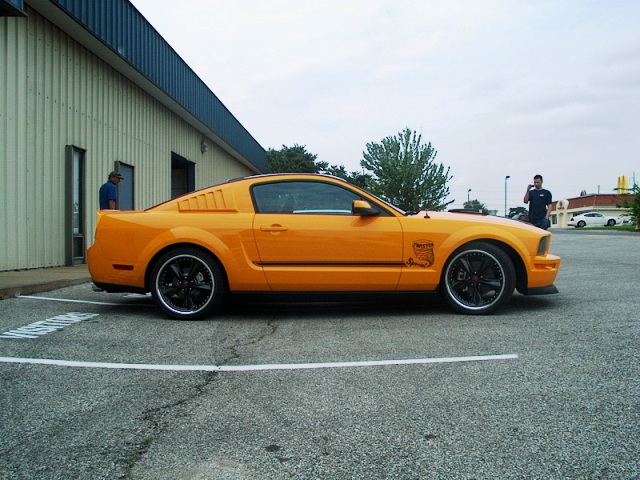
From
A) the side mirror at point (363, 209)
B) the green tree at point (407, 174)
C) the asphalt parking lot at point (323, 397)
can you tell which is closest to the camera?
the asphalt parking lot at point (323, 397)

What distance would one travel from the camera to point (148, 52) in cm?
1295

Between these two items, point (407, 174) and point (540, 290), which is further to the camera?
point (407, 174)

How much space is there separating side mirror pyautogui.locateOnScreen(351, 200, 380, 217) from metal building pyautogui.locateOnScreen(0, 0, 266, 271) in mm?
5219

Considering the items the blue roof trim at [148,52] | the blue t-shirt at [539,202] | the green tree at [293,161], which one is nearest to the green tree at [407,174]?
the green tree at [293,161]

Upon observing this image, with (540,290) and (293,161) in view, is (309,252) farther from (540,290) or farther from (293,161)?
(293,161)

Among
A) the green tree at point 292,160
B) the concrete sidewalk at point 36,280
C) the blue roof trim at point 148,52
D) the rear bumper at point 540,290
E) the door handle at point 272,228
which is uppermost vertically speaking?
the green tree at point 292,160

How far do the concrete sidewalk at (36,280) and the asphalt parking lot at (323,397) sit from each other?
131cm

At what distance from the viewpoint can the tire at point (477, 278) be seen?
16.9 ft

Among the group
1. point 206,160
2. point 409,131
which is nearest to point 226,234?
point 206,160

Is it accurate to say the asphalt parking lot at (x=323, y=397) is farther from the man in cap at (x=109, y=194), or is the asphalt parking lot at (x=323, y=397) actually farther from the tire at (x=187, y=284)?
the man in cap at (x=109, y=194)

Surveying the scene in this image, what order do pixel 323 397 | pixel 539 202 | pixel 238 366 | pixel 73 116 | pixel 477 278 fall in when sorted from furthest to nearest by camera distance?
pixel 73 116
pixel 539 202
pixel 477 278
pixel 238 366
pixel 323 397

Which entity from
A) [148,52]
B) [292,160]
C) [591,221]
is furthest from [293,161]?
[148,52]

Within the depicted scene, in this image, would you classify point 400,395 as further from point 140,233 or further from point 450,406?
point 140,233

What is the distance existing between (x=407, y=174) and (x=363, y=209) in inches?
1806
